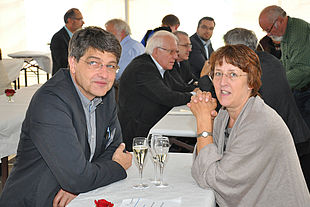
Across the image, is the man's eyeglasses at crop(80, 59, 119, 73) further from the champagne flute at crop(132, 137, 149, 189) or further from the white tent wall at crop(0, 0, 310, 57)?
the white tent wall at crop(0, 0, 310, 57)

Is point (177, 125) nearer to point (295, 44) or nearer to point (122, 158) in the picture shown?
point (122, 158)

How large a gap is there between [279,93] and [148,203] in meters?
1.98

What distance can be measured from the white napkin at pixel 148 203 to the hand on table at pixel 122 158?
1.16ft

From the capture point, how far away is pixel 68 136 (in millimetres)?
1595

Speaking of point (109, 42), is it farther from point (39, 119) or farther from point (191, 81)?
point (191, 81)

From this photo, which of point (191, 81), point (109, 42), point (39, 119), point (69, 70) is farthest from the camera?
point (191, 81)

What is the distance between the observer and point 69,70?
1.84 metres

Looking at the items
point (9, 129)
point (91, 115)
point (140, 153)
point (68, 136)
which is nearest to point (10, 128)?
point (9, 129)

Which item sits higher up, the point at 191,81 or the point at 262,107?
the point at 262,107

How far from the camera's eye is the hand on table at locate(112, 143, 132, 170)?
1.83 meters

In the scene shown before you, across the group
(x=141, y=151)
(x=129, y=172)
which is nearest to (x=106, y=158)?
(x=129, y=172)

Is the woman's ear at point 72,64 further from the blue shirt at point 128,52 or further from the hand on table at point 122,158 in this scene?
the blue shirt at point 128,52

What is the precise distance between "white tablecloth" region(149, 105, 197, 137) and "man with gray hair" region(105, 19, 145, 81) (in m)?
2.31

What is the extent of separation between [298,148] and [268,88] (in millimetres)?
548
